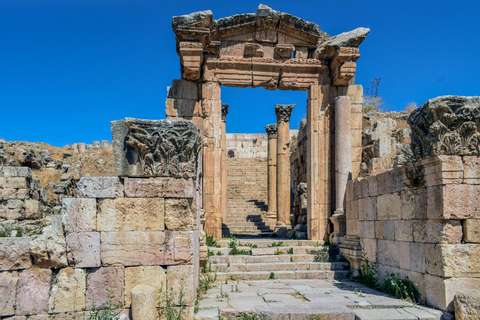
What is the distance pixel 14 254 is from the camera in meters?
4.98

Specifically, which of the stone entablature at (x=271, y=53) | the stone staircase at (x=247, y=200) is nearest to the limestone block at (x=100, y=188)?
the stone entablature at (x=271, y=53)

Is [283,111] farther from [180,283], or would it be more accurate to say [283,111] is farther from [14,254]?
[14,254]

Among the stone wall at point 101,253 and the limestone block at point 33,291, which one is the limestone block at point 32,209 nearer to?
the stone wall at point 101,253

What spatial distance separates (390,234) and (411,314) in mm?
1920

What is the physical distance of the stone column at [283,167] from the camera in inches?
577

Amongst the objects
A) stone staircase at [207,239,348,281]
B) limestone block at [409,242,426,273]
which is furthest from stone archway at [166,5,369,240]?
limestone block at [409,242,426,273]

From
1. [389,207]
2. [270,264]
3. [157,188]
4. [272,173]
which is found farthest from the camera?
[272,173]

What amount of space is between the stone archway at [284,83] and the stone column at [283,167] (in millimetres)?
4096

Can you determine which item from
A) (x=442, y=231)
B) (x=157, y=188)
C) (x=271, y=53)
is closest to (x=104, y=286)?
(x=157, y=188)

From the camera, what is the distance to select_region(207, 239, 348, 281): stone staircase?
8328 millimetres

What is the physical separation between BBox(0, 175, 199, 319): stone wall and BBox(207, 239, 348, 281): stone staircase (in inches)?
130

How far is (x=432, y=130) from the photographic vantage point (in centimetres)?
577

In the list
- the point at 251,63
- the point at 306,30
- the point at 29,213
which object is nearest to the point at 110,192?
the point at 251,63

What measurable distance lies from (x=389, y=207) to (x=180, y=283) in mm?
4045
